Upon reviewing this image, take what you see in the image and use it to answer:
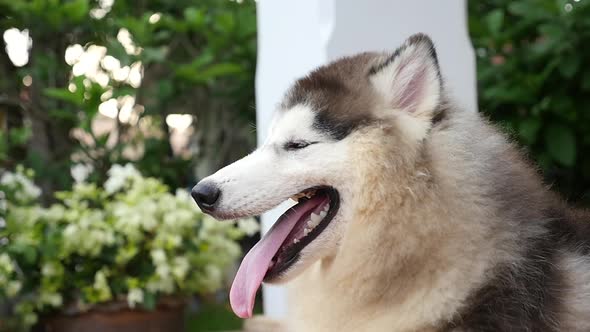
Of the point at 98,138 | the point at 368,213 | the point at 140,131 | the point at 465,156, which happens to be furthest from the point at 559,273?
the point at 140,131

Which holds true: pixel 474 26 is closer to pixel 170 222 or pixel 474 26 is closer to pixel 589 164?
pixel 589 164

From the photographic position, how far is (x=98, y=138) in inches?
170

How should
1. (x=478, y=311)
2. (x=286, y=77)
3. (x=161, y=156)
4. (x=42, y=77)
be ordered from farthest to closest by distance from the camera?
1. (x=161, y=156)
2. (x=42, y=77)
3. (x=286, y=77)
4. (x=478, y=311)

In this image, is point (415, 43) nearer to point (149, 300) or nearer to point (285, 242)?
point (285, 242)

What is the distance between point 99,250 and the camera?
3.71 meters

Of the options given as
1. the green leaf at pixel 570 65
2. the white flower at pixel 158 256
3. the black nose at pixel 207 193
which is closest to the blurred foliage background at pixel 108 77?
the white flower at pixel 158 256

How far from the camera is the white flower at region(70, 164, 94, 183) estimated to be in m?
4.56

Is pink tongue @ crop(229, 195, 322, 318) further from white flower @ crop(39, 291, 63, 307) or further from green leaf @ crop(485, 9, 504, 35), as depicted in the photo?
green leaf @ crop(485, 9, 504, 35)

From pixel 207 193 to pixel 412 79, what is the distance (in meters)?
0.64

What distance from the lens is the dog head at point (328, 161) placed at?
190 cm

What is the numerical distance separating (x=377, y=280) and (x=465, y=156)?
15.8 inches

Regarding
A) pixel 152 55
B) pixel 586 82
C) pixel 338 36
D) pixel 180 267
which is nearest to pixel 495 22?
pixel 586 82

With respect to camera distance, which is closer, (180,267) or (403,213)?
(403,213)

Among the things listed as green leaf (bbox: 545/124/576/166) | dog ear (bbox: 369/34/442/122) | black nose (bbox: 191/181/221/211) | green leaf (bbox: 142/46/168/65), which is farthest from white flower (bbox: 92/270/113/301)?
green leaf (bbox: 545/124/576/166)
